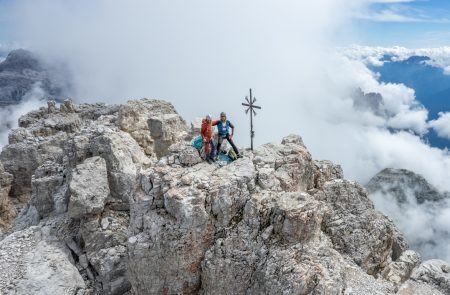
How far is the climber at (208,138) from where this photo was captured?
2884cm

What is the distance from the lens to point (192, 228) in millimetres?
24453

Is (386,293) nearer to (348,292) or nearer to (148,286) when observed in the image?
(348,292)

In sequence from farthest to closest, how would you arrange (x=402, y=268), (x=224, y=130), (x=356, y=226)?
(x=402, y=268) < (x=356, y=226) < (x=224, y=130)

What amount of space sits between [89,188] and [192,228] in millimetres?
11501

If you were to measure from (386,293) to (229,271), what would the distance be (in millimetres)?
10308

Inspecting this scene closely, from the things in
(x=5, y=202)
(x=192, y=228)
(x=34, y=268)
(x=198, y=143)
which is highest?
(x=198, y=143)

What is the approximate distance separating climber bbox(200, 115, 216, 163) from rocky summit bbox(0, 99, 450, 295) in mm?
857

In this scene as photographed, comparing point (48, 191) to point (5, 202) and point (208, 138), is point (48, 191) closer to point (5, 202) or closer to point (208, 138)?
point (208, 138)

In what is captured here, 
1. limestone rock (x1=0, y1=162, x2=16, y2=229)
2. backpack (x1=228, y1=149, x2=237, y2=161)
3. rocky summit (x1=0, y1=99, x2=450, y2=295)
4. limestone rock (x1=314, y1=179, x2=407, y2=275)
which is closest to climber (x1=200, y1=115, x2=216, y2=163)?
rocky summit (x1=0, y1=99, x2=450, y2=295)

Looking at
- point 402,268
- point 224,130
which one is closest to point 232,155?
point 224,130

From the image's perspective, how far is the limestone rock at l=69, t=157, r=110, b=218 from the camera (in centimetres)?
3000

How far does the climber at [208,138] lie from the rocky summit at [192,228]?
86 centimetres

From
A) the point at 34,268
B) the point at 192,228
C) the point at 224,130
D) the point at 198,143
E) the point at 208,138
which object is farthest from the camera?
the point at 198,143

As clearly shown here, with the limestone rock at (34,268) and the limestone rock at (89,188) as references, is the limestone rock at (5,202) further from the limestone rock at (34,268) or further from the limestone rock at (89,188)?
the limestone rock at (89,188)
